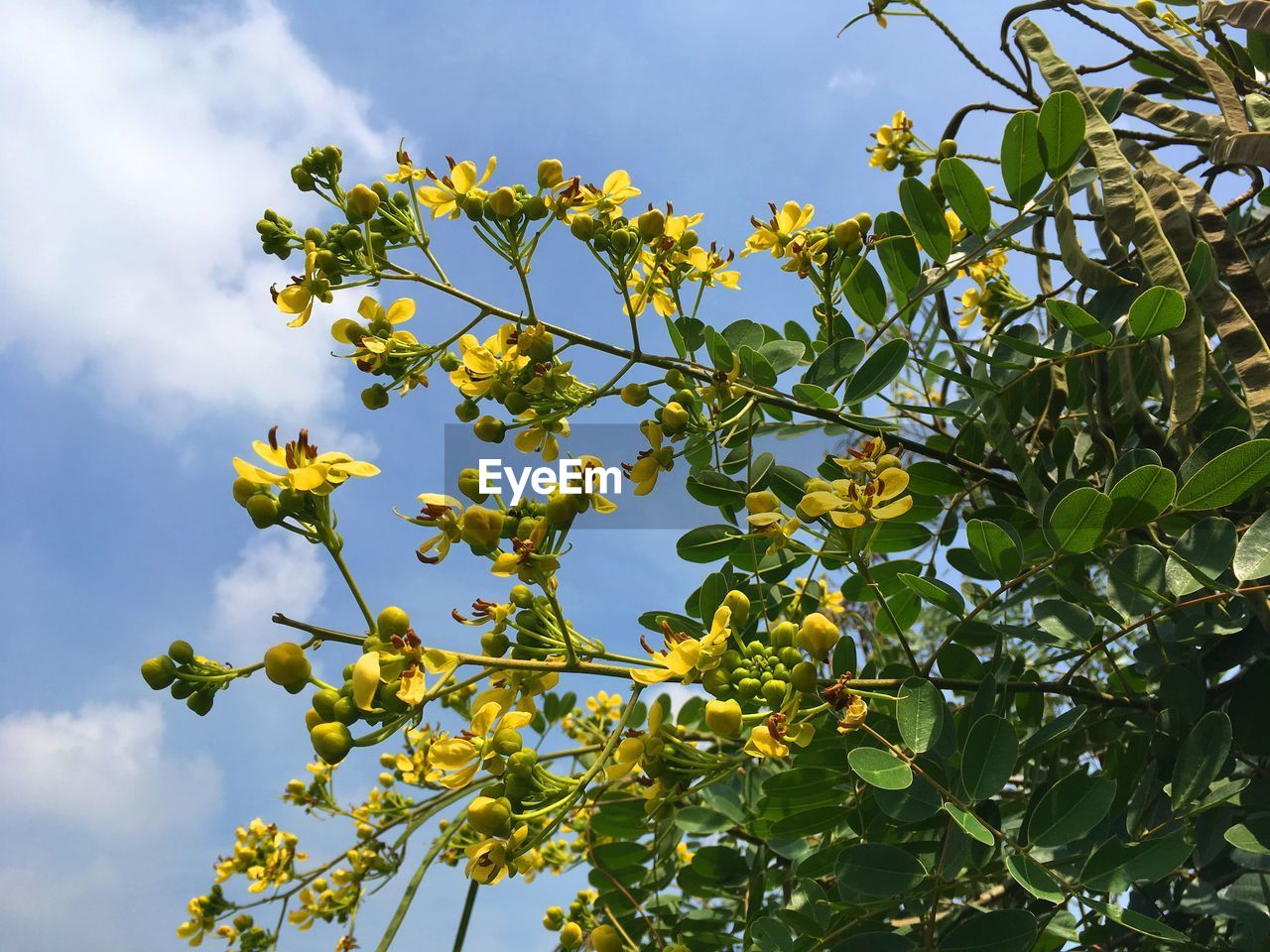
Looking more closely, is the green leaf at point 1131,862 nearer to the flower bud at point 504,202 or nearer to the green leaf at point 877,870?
the green leaf at point 877,870

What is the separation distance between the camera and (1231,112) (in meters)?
Answer: 1.65

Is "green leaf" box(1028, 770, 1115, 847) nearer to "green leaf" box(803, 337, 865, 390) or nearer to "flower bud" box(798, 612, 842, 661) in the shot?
"flower bud" box(798, 612, 842, 661)

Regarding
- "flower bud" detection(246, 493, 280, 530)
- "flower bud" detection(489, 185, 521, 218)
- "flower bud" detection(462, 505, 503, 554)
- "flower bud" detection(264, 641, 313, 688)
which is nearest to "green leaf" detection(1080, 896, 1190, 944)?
"flower bud" detection(462, 505, 503, 554)

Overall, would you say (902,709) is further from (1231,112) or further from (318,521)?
(1231,112)

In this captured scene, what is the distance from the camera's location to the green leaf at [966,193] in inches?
61.4

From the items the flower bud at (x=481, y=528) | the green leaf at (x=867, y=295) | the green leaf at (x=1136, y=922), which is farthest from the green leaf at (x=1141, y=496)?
the flower bud at (x=481, y=528)

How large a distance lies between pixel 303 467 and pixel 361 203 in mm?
605

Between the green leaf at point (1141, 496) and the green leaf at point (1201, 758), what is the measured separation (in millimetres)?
264

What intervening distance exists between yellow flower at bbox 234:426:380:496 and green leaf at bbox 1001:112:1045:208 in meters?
1.13

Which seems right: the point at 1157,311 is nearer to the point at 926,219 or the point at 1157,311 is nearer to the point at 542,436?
the point at 926,219

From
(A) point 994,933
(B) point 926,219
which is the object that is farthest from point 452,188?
(A) point 994,933

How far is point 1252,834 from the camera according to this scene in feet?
4.00

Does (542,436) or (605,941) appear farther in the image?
(542,436)

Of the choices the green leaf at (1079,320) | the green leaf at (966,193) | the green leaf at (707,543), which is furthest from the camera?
the green leaf at (707,543)
